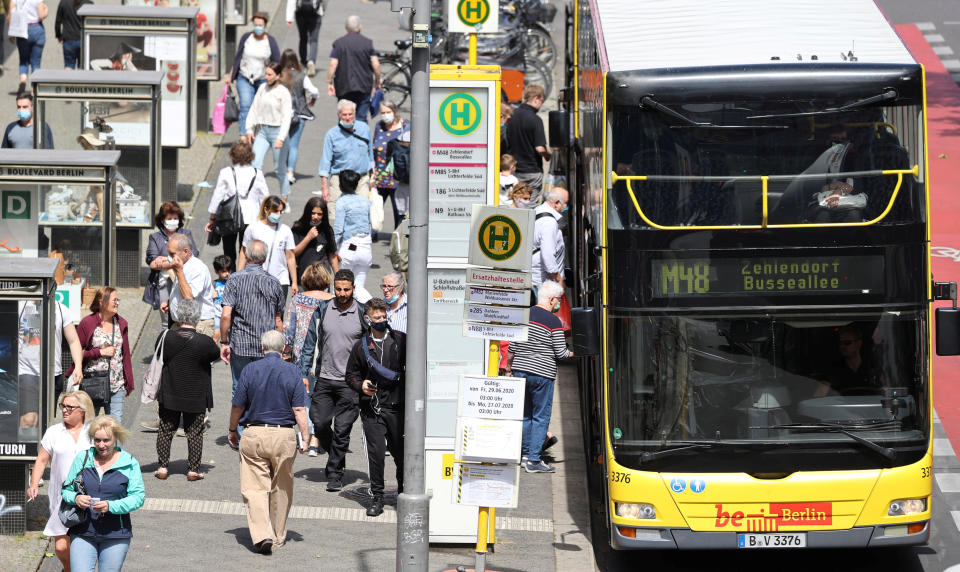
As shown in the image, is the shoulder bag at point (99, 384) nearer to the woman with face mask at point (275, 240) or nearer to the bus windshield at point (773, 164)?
the woman with face mask at point (275, 240)

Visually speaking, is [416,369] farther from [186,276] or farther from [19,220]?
[19,220]

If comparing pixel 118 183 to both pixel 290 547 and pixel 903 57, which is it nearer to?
pixel 290 547

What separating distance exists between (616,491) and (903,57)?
3.86 metres

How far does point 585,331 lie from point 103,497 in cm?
356

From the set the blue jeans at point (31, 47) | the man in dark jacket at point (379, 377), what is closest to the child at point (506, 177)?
the man in dark jacket at point (379, 377)

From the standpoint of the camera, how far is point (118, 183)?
1858 cm

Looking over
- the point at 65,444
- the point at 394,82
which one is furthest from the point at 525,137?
the point at 65,444

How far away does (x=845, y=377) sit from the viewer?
1144 centimetres

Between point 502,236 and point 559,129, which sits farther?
point 559,129

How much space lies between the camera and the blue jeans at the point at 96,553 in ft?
33.1

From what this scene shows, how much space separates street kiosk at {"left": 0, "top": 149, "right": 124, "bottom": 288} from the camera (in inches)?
612

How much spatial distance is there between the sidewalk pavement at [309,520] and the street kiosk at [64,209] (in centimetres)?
113

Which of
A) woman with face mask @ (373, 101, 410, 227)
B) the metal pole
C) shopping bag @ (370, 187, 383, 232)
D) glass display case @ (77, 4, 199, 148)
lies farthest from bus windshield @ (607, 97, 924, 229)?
glass display case @ (77, 4, 199, 148)

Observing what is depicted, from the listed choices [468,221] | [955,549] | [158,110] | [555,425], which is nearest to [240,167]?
[158,110]
